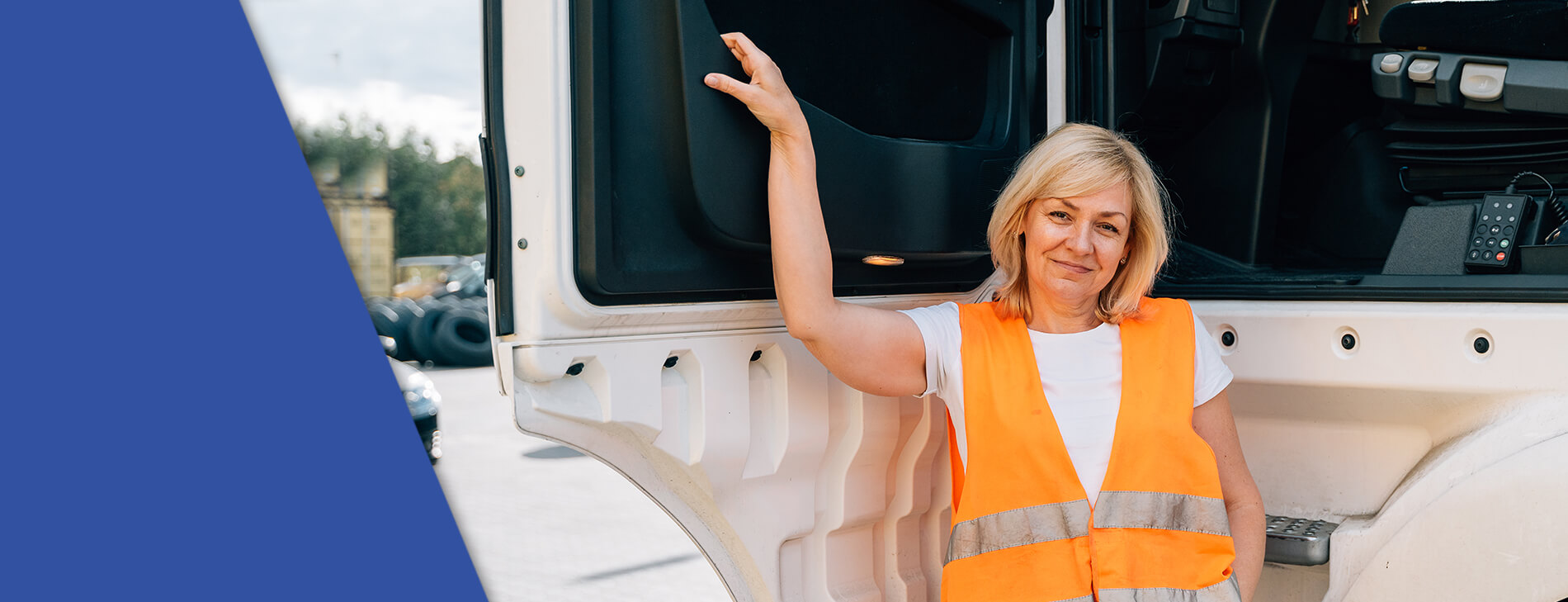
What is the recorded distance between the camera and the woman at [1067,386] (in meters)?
1.53

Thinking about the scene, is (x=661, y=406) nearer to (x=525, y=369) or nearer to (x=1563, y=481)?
(x=525, y=369)

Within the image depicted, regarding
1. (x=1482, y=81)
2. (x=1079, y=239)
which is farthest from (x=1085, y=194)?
(x=1482, y=81)

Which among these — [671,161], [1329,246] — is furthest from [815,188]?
[1329,246]

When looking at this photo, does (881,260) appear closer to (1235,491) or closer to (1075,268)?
(1075,268)

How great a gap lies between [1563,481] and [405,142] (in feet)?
54.6

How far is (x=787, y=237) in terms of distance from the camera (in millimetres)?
1456

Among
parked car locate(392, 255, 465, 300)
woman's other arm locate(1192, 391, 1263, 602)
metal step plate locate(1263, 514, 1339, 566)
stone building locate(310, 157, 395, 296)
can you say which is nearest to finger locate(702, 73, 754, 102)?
woman's other arm locate(1192, 391, 1263, 602)

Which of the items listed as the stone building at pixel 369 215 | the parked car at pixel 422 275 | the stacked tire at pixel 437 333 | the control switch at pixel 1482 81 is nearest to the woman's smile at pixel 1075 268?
the control switch at pixel 1482 81

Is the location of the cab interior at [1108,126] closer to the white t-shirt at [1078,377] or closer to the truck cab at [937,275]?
the truck cab at [937,275]

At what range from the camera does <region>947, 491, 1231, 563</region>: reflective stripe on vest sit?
1547 millimetres

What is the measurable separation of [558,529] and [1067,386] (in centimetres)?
480

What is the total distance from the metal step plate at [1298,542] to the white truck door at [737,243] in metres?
0.54

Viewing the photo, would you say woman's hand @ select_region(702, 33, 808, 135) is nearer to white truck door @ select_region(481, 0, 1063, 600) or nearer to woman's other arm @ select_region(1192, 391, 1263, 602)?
white truck door @ select_region(481, 0, 1063, 600)

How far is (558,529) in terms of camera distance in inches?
235
